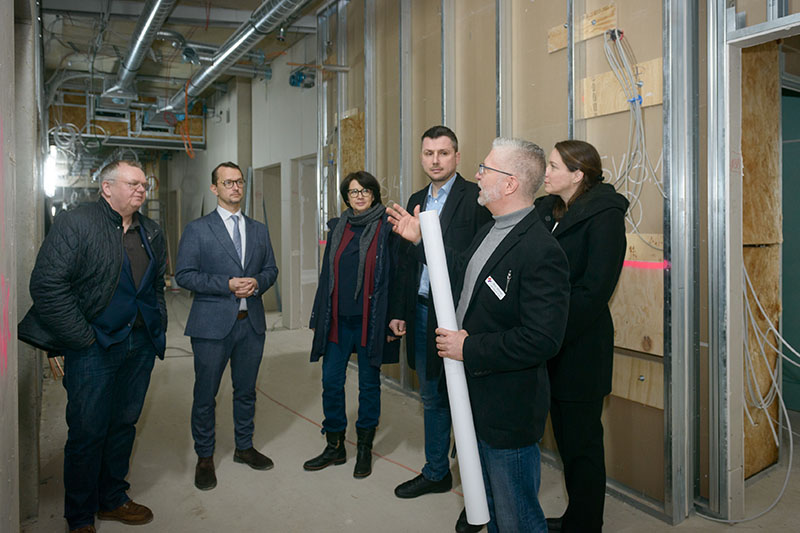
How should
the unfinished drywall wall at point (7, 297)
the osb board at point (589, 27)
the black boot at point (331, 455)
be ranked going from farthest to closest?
the black boot at point (331, 455) < the osb board at point (589, 27) < the unfinished drywall wall at point (7, 297)

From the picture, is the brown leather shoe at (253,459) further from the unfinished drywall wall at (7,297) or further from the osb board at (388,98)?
the osb board at (388,98)

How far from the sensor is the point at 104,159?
12672mm

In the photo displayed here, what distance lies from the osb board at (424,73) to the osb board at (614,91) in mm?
1359

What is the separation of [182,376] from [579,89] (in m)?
3.99

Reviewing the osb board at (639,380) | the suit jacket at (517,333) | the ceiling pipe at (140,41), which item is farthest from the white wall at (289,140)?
the suit jacket at (517,333)

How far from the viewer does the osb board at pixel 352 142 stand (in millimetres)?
4852

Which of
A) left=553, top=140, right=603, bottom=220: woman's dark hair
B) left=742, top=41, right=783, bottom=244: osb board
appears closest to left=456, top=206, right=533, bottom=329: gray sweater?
left=553, top=140, right=603, bottom=220: woman's dark hair

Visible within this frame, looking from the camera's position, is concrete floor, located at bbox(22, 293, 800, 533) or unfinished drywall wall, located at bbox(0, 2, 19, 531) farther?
concrete floor, located at bbox(22, 293, 800, 533)

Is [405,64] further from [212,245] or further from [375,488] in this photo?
[375,488]

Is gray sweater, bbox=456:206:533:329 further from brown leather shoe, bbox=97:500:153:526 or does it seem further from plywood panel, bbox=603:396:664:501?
brown leather shoe, bbox=97:500:153:526

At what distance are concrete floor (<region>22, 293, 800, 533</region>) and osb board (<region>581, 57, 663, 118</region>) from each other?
1.83m

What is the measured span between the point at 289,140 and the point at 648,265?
17.9 ft

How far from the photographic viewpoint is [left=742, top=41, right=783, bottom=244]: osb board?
104 inches

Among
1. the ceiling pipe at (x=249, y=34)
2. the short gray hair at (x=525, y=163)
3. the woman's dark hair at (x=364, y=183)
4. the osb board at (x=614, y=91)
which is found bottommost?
the short gray hair at (x=525, y=163)
